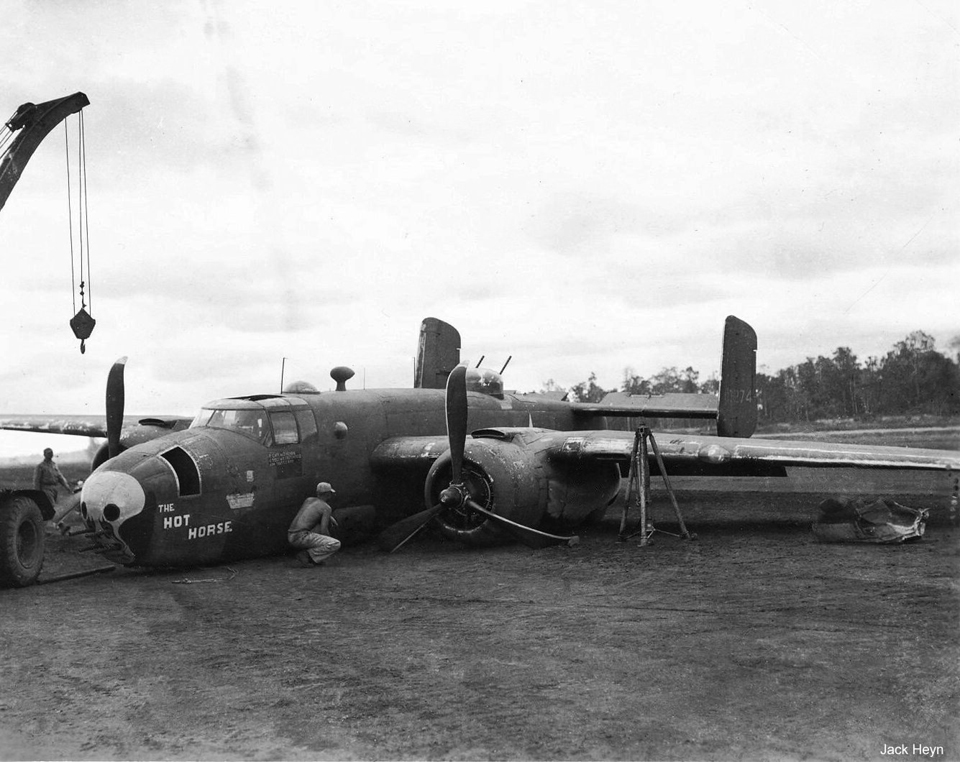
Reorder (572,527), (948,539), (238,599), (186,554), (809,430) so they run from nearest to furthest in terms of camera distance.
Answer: (238,599) → (186,554) → (948,539) → (572,527) → (809,430)

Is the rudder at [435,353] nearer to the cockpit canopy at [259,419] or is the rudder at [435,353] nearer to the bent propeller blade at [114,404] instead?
the cockpit canopy at [259,419]

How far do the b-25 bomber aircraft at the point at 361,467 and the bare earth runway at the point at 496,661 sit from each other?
3.07ft

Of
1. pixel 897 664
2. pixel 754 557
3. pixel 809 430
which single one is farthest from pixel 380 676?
pixel 809 430

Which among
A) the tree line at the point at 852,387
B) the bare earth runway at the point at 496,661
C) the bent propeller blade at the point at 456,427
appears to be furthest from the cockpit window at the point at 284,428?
the tree line at the point at 852,387

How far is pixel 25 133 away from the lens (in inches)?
743

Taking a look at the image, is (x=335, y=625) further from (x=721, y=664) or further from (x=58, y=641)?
(x=721, y=664)

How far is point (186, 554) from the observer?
1262 cm

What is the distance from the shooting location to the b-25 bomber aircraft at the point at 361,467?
12.3 m

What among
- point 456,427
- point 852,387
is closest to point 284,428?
point 456,427

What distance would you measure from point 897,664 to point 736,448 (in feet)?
25.5

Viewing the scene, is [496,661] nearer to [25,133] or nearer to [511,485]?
[511,485]

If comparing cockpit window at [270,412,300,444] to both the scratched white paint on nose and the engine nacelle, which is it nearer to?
the engine nacelle

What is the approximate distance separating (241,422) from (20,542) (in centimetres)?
355

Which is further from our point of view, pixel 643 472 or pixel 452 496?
pixel 643 472
